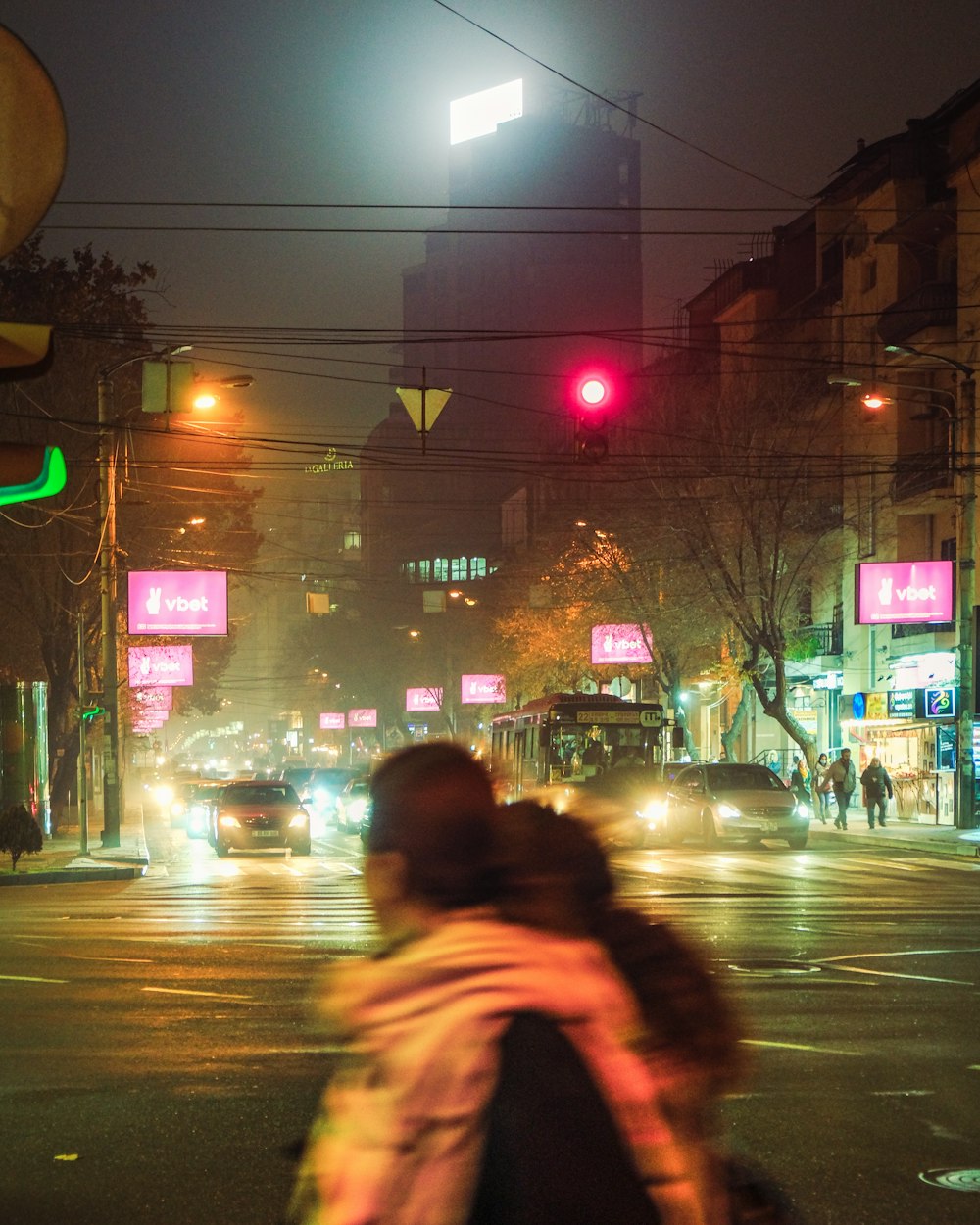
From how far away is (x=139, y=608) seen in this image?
40.6 m

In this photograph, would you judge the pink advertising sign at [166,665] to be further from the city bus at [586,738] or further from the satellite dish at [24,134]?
the satellite dish at [24,134]

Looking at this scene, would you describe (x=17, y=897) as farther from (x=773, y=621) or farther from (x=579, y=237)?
(x=579, y=237)

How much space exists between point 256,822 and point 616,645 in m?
24.7

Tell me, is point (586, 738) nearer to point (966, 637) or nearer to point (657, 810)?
point (657, 810)

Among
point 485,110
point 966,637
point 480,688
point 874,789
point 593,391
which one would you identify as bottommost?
point 874,789

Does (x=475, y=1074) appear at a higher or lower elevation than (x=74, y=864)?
higher

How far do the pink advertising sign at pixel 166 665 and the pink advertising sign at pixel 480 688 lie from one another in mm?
38136

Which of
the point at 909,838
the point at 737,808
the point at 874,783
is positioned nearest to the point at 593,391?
the point at 737,808

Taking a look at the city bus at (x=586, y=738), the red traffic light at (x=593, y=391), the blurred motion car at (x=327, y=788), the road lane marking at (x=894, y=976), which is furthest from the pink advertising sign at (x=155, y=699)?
the road lane marking at (x=894, y=976)

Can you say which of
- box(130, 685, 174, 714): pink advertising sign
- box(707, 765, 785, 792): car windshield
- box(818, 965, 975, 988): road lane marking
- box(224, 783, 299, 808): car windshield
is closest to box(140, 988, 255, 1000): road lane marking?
box(818, 965, 975, 988): road lane marking

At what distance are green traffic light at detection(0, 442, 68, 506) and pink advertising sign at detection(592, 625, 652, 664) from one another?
178 ft

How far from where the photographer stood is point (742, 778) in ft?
122

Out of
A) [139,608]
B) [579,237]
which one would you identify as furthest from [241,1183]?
[579,237]

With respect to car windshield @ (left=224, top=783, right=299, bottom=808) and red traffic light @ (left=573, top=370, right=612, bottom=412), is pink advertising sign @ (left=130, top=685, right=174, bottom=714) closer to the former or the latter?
car windshield @ (left=224, top=783, right=299, bottom=808)
